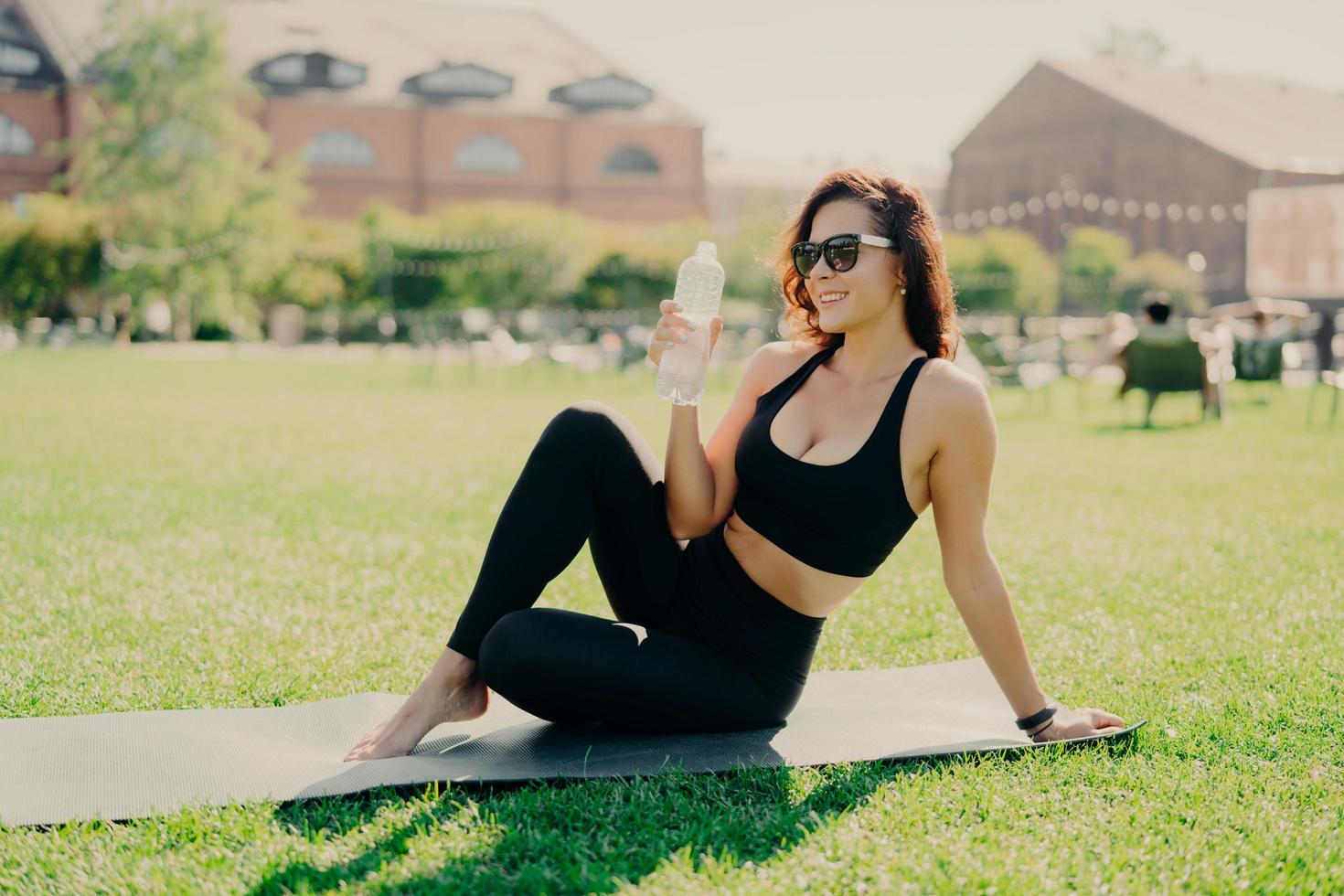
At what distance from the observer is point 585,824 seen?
2254mm

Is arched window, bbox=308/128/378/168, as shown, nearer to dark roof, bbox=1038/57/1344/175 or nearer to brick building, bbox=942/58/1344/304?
brick building, bbox=942/58/1344/304

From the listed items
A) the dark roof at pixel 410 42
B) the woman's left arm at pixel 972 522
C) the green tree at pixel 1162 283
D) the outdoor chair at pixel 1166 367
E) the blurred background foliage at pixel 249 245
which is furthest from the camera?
the dark roof at pixel 410 42

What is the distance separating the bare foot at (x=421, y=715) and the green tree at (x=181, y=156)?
27.7 m

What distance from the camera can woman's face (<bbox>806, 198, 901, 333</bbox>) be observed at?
259cm

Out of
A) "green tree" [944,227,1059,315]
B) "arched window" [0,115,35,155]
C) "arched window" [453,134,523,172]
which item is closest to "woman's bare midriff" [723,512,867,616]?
"green tree" [944,227,1059,315]

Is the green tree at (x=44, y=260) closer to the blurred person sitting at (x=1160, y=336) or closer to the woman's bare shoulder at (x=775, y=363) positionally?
the blurred person sitting at (x=1160, y=336)

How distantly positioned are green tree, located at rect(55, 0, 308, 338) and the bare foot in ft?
91.0

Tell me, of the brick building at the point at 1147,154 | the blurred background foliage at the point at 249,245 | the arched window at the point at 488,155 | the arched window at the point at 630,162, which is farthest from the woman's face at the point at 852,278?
the arched window at the point at 630,162

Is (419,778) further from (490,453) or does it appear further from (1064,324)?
(1064,324)

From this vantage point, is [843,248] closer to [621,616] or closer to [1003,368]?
[621,616]

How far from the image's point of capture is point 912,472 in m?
2.54

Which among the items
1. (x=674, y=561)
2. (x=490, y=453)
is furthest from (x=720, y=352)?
(x=674, y=561)

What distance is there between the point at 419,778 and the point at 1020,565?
317 centimetres

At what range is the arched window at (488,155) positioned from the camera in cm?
4234
